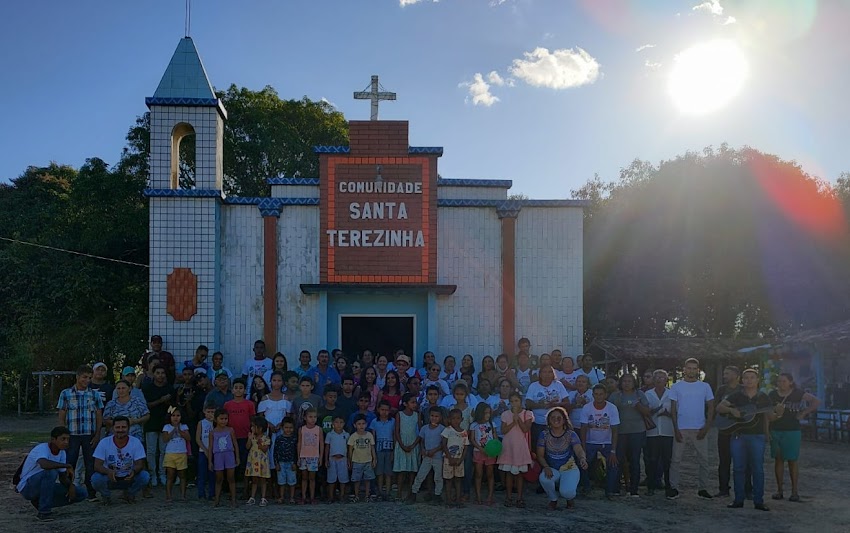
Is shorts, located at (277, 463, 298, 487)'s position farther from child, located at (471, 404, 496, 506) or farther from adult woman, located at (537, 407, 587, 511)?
adult woman, located at (537, 407, 587, 511)

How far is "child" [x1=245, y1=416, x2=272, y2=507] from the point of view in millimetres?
8703

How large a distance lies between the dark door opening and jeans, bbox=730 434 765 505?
Answer: 566 centimetres

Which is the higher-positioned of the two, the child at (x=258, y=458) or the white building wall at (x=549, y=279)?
the white building wall at (x=549, y=279)

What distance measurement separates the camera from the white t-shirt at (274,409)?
9.16 meters

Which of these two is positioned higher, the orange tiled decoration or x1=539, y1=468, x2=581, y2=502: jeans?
the orange tiled decoration

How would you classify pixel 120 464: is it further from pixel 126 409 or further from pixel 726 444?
pixel 726 444

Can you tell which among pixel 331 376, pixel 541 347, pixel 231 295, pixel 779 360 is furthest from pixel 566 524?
pixel 779 360

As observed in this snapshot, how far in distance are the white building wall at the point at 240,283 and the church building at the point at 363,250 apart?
0.02 m

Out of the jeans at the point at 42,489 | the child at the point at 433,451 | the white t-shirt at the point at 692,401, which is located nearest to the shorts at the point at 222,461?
the jeans at the point at 42,489

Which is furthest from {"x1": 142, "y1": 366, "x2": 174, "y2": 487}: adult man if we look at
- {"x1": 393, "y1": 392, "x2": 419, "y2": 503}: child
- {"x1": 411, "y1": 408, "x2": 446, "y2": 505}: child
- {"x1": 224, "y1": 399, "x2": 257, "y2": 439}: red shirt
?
{"x1": 411, "y1": 408, "x2": 446, "y2": 505}: child

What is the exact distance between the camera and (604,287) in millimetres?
26750

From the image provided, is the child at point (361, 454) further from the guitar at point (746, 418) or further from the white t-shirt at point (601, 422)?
the guitar at point (746, 418)

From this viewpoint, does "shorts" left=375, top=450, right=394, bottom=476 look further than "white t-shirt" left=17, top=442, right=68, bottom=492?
Yes

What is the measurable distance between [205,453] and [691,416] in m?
6.00
